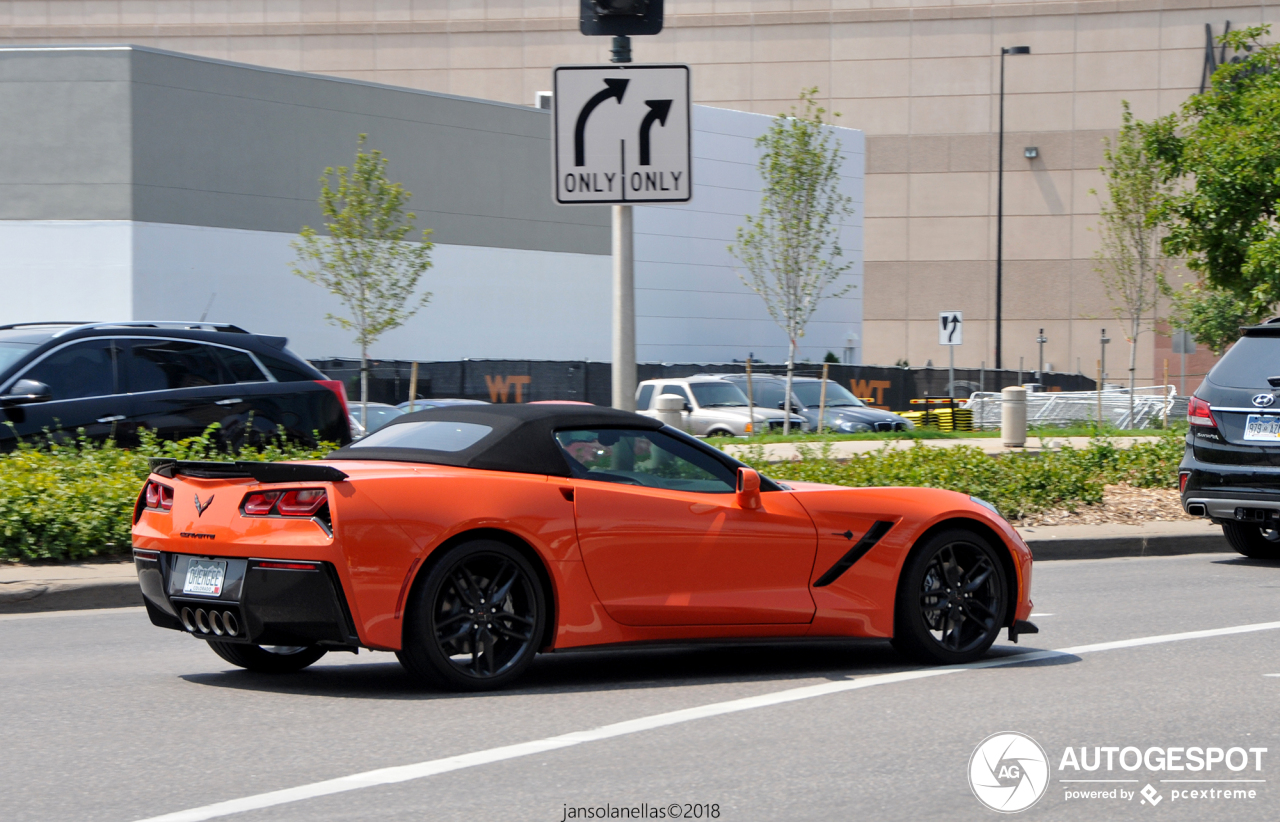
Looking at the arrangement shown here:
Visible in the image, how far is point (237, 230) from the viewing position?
3412cm

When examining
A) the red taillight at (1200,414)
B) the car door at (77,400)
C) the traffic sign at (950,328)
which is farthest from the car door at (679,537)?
the traffic sign at (950,328)

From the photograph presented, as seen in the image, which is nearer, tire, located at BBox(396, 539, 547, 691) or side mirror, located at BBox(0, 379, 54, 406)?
tire, located at BBox(396, 539, 547, 691)

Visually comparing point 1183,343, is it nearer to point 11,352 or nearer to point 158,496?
point 11,352

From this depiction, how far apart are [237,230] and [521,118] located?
9.56 metres

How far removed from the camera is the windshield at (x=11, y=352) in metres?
12.0

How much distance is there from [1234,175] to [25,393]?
51.3 ft

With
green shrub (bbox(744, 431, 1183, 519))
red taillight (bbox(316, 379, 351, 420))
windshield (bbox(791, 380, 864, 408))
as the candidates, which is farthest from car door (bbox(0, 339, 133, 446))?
windshield (bbox(791, 380, 864, 408))

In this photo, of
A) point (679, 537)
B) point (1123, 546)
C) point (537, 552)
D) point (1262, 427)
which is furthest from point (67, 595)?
point (1262, 427)

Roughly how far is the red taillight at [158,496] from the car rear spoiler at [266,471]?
0.14 m

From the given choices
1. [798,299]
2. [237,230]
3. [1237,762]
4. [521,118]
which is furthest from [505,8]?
[1237,762]

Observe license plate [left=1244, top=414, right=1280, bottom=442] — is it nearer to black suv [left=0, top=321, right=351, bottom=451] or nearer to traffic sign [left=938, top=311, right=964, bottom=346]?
black suv [left=0, top=321, right=351, bottom=451]

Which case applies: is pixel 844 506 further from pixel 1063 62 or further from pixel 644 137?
pixel 1063 62

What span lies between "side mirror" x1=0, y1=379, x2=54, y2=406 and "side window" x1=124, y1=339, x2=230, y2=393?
2.44 ft

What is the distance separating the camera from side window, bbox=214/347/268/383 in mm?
12859
